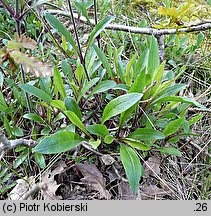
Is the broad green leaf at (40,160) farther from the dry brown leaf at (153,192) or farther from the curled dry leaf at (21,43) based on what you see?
the curled dry leaf at (21,43)

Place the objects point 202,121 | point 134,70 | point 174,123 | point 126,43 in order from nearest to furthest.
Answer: point 174,123
point 134,70
point 202,121
point 126,43

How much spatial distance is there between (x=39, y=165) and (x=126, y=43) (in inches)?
33.5

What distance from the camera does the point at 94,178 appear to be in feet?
3.51

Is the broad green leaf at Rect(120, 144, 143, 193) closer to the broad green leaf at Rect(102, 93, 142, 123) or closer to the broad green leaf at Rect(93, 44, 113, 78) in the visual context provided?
the broad green leaf at Rect(102, 93, 142, 123)

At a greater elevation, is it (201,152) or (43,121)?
(43,121)

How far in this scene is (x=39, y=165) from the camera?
106 centimetres

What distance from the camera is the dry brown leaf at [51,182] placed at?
1.01 m

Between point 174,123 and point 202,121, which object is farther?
point 202,121

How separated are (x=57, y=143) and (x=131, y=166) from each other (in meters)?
0.24

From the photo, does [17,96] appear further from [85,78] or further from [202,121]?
[202,121]

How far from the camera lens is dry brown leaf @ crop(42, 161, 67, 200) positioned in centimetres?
101

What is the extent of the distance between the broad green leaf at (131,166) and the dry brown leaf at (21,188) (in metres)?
0.34

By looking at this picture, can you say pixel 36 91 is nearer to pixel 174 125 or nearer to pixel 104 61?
pixel 104 61
